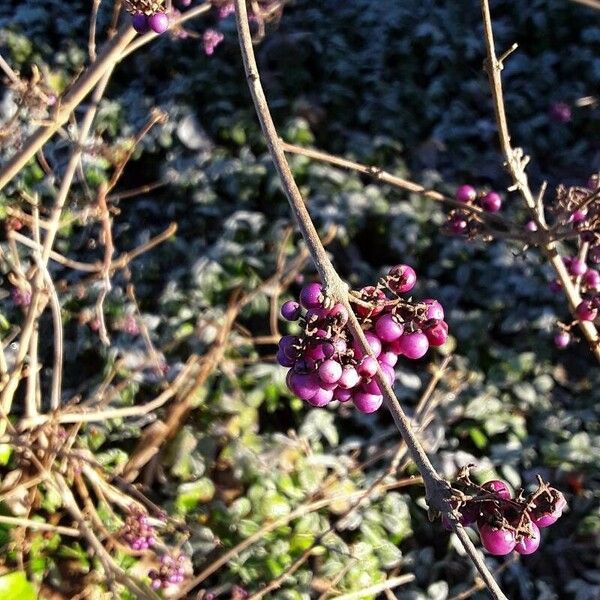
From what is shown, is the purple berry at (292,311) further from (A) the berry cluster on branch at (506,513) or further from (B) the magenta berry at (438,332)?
(A) the berry cluster on branch at (506,513)

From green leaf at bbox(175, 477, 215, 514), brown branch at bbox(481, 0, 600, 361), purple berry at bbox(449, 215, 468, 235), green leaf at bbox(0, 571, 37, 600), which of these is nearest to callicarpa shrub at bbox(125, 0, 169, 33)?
brown branch at bbox(481, 0, 600, 361)

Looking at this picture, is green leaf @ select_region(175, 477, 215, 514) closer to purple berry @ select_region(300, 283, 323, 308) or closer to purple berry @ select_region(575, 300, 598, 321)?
purple berry @ select_region(575, 300, 598, 321)

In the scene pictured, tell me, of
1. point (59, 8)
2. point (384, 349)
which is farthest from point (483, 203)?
point (59, 8)

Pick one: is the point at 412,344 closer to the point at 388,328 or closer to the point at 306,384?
the point at 388,328

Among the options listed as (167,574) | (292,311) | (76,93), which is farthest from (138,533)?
(292,311)

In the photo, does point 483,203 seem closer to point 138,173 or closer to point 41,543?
point 41,543
